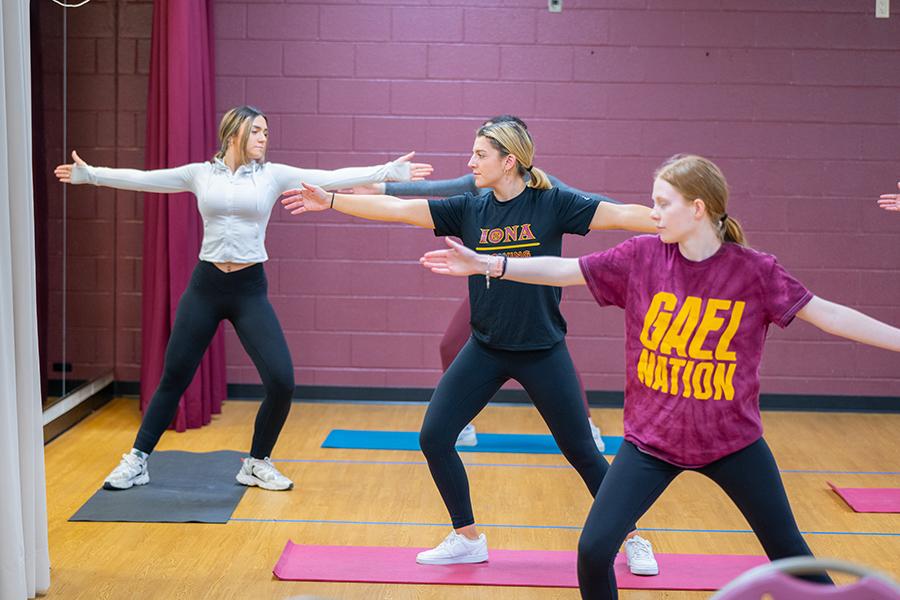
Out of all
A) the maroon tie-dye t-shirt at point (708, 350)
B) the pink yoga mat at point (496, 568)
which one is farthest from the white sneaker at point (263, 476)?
the maroon tie-dye t-shirt at point (708, 350)

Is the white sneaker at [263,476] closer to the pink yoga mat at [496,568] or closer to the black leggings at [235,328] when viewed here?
the black leggings at [235,328]

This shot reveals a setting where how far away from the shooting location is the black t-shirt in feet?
12.5

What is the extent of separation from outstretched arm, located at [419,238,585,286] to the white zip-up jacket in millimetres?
1859

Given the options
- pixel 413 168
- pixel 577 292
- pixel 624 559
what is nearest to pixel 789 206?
pixel 577 292

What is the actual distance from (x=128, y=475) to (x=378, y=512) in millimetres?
1141

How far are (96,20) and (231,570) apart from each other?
3902mm

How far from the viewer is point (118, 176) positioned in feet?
16.0

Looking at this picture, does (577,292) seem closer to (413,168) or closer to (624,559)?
(413,168)

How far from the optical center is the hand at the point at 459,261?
3.10 meters

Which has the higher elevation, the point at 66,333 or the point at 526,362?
the point at 526,362

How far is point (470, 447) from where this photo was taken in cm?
585

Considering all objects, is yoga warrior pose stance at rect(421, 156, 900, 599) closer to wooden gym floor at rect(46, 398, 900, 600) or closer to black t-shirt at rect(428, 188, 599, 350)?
black t-shirt at rect(428, 188, 599, 350)

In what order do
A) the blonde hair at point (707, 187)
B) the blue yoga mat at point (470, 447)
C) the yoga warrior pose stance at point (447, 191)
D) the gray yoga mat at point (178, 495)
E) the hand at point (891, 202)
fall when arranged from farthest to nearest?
the blue yoga mat at point (470, 447)
the yoga warrior pose stance at point (447, 191)
the gray yoga mat at point (178, 495)
the hand at point (891, 202)
the blonde hair at point (707, 187)

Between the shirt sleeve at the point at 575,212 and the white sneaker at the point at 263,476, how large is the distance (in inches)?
75.6
